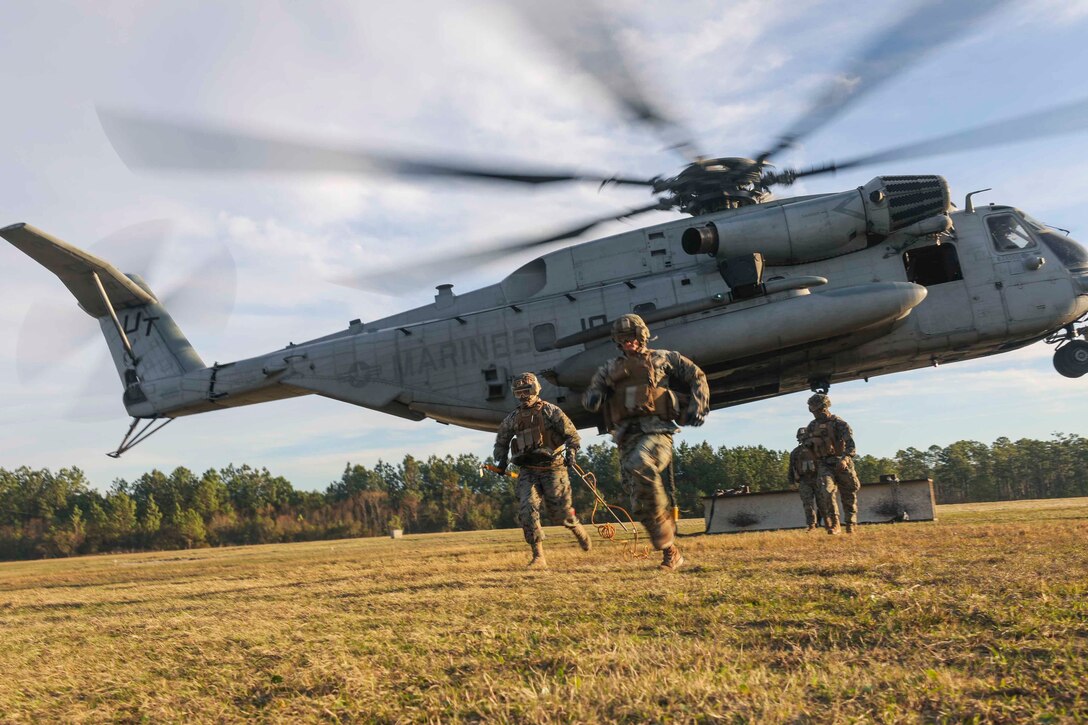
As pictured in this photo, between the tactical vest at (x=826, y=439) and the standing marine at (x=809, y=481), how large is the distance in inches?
3.8

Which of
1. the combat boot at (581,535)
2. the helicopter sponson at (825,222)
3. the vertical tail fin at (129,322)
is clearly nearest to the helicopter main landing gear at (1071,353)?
the helicopter sponson at (825,222)

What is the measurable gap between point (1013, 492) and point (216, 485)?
209ft

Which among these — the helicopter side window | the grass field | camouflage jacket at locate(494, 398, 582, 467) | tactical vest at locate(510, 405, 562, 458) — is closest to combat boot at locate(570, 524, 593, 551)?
camouflage jacket at locate(494, 398, 582, 467)

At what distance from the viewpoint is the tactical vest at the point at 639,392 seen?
634 cm

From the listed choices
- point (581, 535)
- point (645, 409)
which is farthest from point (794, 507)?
point (645, 409)

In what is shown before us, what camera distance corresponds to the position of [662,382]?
647 centimetres

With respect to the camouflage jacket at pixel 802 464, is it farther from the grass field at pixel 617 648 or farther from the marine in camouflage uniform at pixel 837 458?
the grass field at pixel 617 648

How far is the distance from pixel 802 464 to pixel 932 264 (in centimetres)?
404

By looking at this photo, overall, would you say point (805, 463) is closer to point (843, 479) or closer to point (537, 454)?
point (843, 479)

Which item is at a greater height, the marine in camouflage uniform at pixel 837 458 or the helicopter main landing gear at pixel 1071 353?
the helicopter main landing gear at pixel 1071 353

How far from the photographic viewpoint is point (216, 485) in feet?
209

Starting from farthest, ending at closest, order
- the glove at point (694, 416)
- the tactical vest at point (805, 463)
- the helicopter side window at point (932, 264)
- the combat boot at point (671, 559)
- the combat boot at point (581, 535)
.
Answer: the helicopter side window at point (932, 264)
the tactical vest at point (805, 463)
the combat boot at point (581, 535)
the combat boot at point (671, 559)
the glove at point (694, 416)

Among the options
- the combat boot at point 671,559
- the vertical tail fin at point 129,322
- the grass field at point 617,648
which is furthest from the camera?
the vertical tail fin at point 129,322

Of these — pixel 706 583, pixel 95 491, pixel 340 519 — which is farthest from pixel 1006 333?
pixel 95 491
